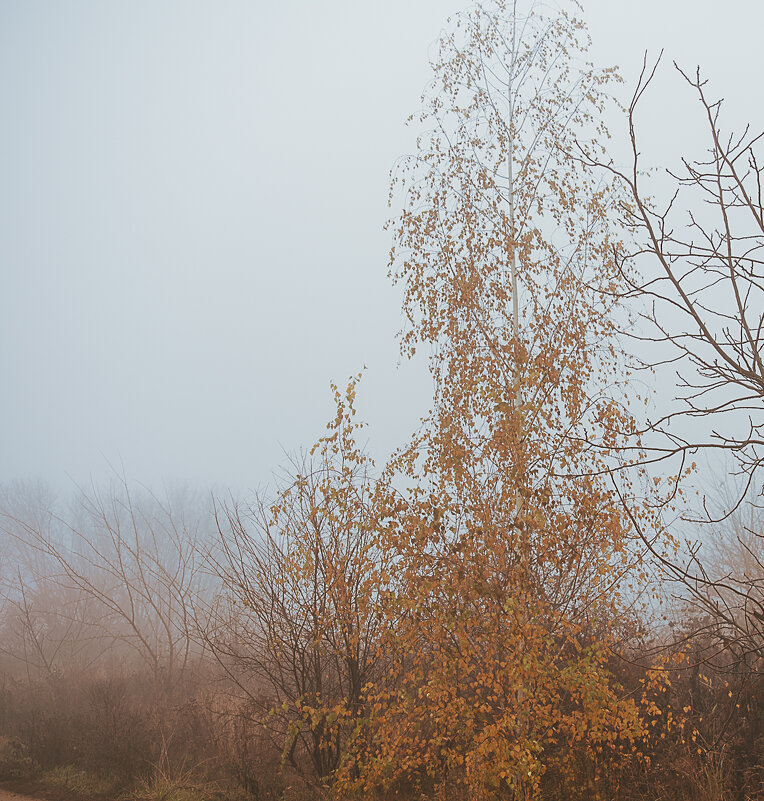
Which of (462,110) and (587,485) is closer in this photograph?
(587,485)

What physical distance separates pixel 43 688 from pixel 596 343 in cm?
1339

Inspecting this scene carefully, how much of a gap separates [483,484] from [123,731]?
276 inches

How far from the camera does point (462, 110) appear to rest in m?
8.46

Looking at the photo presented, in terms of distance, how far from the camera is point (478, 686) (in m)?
→ 6.27

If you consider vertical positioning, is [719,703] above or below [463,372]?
below

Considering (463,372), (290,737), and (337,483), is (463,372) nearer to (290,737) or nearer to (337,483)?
(337,483)

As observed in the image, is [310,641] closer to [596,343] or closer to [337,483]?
[337,483]

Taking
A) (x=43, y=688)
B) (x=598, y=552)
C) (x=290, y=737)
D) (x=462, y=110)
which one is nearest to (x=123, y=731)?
(x=290, y=737)

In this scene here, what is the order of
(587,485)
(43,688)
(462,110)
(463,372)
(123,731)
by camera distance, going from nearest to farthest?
(587,485) < (463,372) < (462,110) < (123,731) < (43,688)

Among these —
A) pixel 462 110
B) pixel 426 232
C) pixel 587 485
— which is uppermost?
pixel 462 110

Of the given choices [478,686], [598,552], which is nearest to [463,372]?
[598,552]

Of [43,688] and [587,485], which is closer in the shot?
[587,485]

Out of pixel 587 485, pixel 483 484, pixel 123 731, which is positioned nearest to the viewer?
pixel 587 485

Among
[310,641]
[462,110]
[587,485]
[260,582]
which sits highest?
[462,110]
